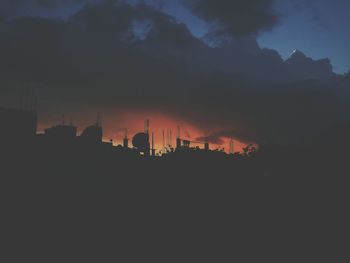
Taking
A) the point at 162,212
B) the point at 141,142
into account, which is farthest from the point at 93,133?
the point at 162,212

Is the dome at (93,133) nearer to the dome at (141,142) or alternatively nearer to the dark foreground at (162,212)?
the dome at (141,142)

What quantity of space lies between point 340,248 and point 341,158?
10.9m

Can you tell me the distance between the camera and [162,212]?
97.7 ft

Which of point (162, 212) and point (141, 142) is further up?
point (141, 142)

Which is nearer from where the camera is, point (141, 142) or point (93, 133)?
point (93, 133)

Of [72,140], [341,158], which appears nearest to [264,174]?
[341,158]

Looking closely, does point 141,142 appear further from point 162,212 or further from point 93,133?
point 162,212

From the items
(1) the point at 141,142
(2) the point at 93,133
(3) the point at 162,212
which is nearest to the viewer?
(3) the point at 162,212

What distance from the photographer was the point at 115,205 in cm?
2875

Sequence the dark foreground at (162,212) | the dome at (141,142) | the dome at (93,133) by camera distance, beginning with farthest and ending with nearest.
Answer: the dome at (141,142) → the dome at (93,133) → the dark foreground at (162,212)

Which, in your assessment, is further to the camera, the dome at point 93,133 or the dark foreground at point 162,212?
the dome at point 93,133

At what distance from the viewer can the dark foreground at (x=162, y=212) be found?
82.1ft

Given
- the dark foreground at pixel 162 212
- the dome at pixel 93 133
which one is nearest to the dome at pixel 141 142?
the dome at pixel 93 133

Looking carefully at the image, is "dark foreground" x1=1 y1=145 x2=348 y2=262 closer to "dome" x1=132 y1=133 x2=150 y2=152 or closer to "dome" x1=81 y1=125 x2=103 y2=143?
"dome" x1=81 y1=125 x2=103 y2=143
